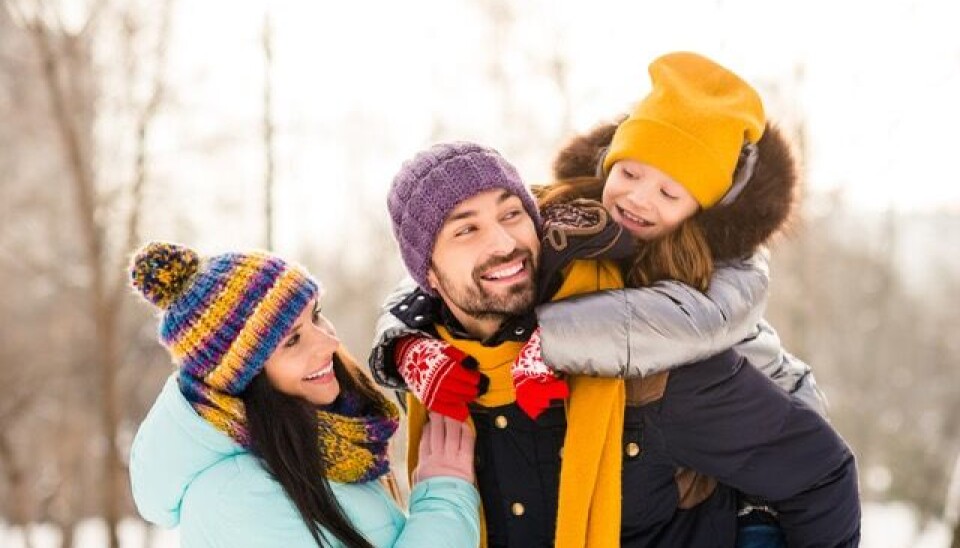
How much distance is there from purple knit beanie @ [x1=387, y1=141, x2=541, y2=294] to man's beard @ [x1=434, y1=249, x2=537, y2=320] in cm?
15

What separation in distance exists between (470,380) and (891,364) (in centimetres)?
2452

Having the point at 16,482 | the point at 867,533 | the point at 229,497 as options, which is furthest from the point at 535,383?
the point at 867,533

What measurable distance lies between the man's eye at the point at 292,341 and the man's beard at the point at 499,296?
17.8 inches

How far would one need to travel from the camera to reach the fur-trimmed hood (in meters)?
2.62

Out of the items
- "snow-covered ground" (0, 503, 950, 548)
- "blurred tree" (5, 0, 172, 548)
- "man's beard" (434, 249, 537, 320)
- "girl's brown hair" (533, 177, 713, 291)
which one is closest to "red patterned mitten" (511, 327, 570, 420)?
"man's beard" (434, 249, 537, 320)

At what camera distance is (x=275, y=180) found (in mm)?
6391

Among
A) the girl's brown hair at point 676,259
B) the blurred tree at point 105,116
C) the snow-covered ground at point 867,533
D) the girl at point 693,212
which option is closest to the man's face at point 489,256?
the girl at point 693,212

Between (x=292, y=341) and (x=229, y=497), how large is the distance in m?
0.44

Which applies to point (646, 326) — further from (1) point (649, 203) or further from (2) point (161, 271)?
(2) point (161, 271)

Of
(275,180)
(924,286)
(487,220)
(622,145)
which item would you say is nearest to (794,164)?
(622,145)

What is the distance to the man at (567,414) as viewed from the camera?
→ 228 centimetres

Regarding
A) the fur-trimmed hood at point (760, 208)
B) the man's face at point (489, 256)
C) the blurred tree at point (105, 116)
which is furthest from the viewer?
the blurred tree at point (105, 116)

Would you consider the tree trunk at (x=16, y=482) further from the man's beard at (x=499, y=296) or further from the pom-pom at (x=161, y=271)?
the man's beard at (x=499, y=296)

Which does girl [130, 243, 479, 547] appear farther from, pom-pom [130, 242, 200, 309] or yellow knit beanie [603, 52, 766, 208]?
yellow knit beanie [603, 52, 766, 208]
